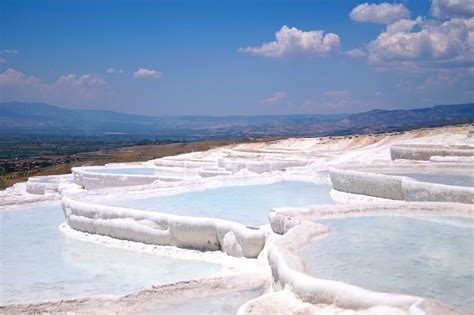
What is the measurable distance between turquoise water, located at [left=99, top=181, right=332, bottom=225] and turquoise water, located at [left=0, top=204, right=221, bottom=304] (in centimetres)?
130

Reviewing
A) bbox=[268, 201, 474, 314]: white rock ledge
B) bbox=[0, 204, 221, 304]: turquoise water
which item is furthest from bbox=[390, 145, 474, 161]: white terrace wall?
bbox=[0, 204, 221, 304]: turquoise water

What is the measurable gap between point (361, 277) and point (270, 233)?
7.30 ft

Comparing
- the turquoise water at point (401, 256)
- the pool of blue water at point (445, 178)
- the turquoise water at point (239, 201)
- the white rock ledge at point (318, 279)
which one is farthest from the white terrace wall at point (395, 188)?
the turquoise water at point (401, 256)

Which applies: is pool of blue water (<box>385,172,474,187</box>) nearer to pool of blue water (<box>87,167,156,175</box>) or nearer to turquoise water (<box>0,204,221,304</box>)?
turquoise water (<box>0,204,221,304</box>)

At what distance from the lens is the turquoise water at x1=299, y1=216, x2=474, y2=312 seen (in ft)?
12.6

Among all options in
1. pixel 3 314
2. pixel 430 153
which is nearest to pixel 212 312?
pixel 3 314

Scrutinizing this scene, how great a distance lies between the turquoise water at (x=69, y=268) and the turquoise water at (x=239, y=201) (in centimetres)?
130

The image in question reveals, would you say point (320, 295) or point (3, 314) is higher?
point (320, 295)

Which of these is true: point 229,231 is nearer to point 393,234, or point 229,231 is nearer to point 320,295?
point 393,234

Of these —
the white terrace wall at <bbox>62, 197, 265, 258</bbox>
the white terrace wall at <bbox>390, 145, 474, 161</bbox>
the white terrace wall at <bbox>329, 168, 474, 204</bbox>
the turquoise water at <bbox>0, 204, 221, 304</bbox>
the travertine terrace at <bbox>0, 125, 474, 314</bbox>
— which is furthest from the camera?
the white terrace wall at <bbox>390, 145, 474, 161</bbox>

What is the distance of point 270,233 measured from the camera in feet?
20.4

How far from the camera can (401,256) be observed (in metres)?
4.61

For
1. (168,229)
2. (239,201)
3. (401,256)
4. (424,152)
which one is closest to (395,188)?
(239,201)

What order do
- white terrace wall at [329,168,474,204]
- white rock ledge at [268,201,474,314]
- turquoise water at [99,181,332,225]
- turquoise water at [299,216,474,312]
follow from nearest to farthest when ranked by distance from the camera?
white rock ledge at [268,201,474,314] < turquoise water at [299,216,474,312] < white terrace wall at [329,168,474,204] < turquoise water at [99,181,332,225]
